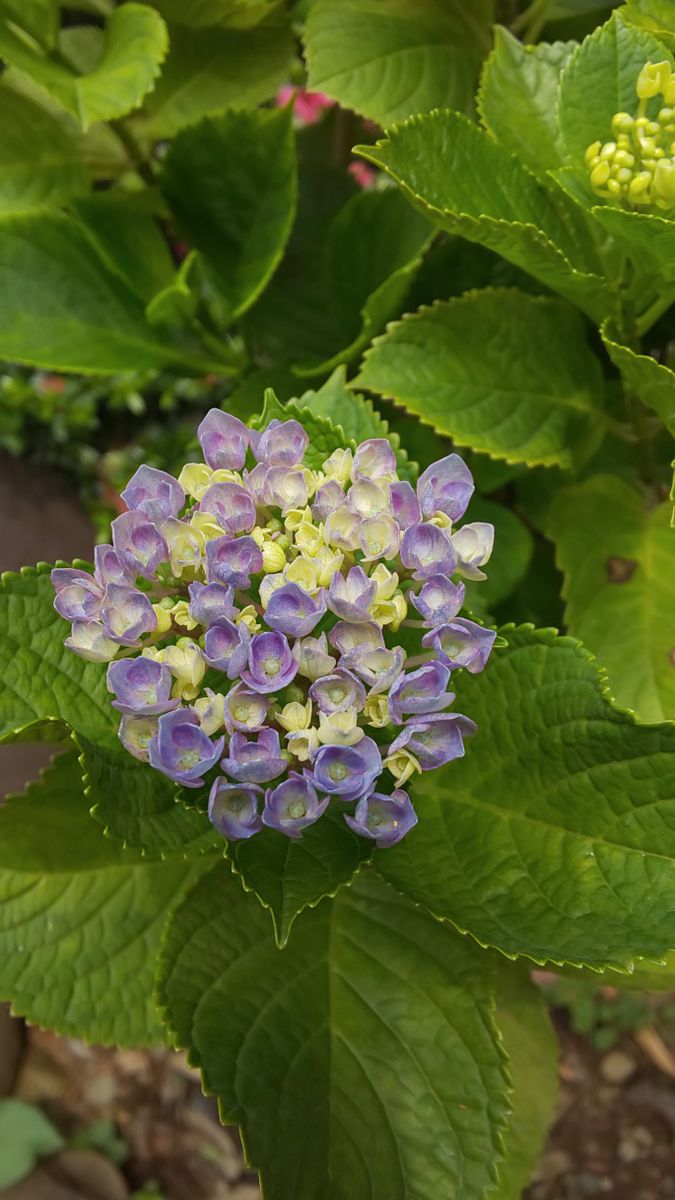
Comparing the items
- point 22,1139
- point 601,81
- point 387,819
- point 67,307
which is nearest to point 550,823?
point 387,819

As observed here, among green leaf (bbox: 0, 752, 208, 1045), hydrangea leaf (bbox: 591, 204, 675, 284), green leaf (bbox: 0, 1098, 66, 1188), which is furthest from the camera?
green leaf (bbox: 0, 1098, 66, 1188)

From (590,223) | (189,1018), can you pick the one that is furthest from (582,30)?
(189,1018)

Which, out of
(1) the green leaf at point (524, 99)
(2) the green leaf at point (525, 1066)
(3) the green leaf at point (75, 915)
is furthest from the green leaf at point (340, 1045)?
(1) the green leaf at point (524, 99)

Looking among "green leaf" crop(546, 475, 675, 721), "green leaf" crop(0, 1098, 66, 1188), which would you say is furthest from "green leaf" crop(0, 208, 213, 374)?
"green leaf" crop(0, 1098, 66, 1188)

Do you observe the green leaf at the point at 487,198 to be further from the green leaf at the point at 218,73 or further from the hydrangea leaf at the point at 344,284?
the green leaf at the point at 218,73

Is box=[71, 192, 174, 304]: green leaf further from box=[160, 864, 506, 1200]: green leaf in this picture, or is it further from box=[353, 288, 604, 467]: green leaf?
box=[160, 864, 506, 1200]: green leaf

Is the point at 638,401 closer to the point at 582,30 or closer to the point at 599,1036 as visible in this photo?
the point at 582,30
